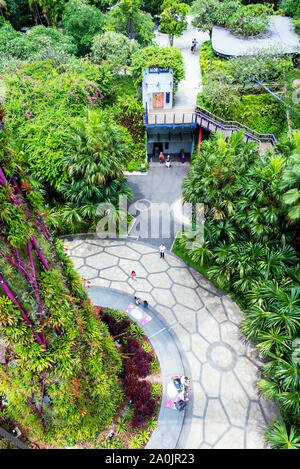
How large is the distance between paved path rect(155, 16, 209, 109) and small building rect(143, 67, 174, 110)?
50.5 inches

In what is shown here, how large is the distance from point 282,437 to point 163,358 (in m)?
6.37

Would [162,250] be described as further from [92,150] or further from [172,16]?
[172,16]

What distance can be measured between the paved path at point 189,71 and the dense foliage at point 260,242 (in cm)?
1363

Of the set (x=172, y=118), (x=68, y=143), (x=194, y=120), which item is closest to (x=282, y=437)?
(x=68, y=143)

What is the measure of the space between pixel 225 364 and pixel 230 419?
260cm

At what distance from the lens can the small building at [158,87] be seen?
27859 millimetres

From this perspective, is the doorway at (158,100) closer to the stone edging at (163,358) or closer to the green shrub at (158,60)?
the green shrub at (158,60)

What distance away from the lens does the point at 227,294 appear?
19.5 metres

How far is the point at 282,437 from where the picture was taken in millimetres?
12688

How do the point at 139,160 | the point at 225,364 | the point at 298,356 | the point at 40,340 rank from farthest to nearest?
the point at 139,160, the point at 225,364, the point at 298,356, the point at 40,340

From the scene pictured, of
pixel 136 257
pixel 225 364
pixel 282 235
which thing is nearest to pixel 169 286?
pixel 136 257

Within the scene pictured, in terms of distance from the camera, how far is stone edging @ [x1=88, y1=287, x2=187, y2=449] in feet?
46.2

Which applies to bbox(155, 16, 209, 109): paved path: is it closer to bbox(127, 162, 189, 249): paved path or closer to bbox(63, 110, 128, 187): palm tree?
bbox(127, 162, 189, 249): paved path
